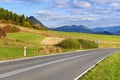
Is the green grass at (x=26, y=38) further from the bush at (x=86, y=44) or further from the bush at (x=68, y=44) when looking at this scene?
the bush at (x=86, y=44)

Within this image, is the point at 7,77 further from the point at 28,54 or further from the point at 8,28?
the point at 8,28

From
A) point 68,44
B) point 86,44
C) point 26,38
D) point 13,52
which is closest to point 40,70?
point 13,52

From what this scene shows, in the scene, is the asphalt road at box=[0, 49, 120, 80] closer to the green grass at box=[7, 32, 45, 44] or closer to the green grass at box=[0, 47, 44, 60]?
the green grass at box=[0, 47, 44, 60]

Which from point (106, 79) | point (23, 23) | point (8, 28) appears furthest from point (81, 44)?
point (23, 23)

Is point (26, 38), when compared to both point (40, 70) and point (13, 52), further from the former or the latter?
point (40, 70)

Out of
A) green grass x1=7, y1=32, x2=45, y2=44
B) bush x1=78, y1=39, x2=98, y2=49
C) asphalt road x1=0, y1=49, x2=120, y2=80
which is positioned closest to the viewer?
asphalt road x1=0, y1=49, x2=120, y2=80

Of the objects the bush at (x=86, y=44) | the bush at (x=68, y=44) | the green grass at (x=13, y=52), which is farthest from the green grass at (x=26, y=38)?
the green grass at (x=13, y=52)

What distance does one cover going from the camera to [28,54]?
35156mm

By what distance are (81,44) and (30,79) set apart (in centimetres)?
5056

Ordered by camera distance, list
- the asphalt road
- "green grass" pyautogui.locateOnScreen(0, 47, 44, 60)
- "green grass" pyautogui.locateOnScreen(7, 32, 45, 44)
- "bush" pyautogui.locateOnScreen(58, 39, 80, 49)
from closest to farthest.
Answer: the asphalt road < "green grass" pyautogui.locateOnScreen(0, 47, 44, 60) < "bush" pyautogui.locateOnScreen(58, 39, 80, 49) < "green grass" pyautogui.locateOnScreen(7, 32, 45, 44)

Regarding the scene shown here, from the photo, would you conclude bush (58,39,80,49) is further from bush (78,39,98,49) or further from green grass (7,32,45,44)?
bush (78,39,98,49)

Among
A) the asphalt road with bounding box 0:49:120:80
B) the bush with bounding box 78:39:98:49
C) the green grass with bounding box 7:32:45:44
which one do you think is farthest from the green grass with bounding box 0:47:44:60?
the bush with bounding box 78:39:98:49

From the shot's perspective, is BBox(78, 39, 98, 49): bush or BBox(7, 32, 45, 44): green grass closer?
BBox(7, 32, 45, 44): green grass

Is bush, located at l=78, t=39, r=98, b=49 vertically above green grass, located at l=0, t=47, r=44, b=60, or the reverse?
green grass, located at l=0, t=47, r=44, b=60
